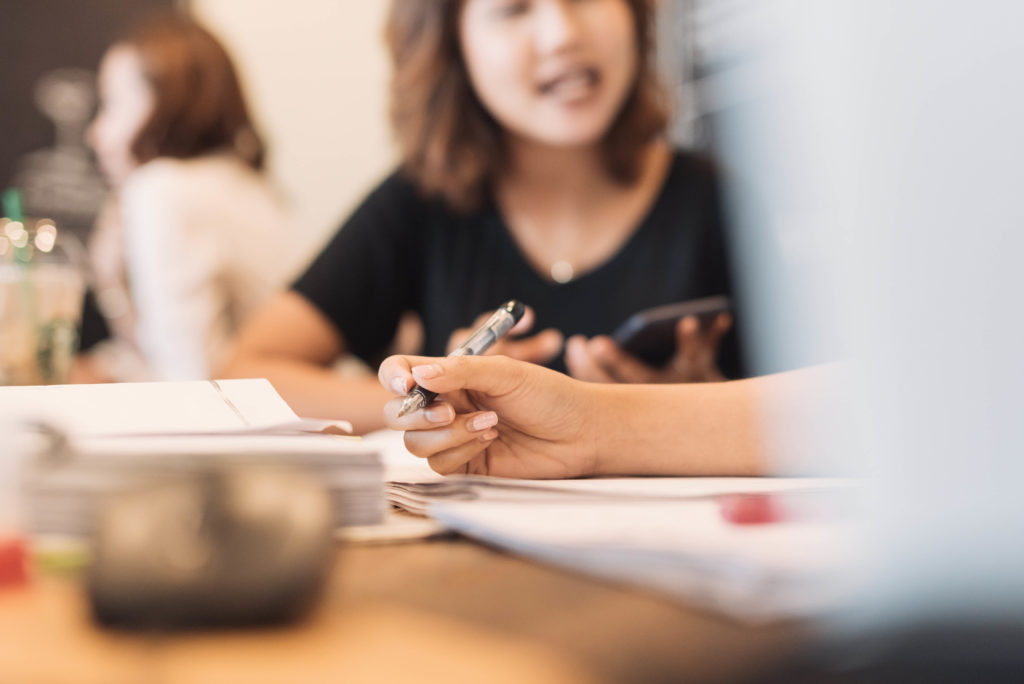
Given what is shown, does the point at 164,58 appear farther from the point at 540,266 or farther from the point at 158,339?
the point at 540,266

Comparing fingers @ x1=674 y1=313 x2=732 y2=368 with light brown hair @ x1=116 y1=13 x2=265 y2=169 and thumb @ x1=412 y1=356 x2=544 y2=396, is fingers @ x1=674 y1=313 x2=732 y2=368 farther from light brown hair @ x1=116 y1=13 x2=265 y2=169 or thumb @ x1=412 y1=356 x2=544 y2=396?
light brown hair @ x1=116 y1=13 x2=265 y2=169

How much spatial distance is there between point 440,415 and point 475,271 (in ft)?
2.61

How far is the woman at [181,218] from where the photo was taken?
183 centimetres

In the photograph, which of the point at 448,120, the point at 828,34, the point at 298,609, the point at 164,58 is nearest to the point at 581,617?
the point at 298,609

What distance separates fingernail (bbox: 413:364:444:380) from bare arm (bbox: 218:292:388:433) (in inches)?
19.1

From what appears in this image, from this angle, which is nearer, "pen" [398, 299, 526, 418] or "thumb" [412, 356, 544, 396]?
"thumb" [412, 356, 544, 396]

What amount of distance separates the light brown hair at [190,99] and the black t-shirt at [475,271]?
2.97 ft

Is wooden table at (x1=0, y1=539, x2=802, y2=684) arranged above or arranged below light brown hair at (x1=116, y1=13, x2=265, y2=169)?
below

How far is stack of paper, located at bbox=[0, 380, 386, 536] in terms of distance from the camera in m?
0.40

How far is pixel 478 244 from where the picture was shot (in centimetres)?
135

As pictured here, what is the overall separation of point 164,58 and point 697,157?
4.36 feet

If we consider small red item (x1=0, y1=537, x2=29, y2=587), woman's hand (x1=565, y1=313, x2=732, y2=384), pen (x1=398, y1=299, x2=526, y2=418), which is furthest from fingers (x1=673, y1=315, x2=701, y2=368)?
small red item (x1=0, y1=537, x2=29, y2=587)

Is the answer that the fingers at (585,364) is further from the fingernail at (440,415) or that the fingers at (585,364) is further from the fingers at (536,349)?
the fingernail at (440,415)

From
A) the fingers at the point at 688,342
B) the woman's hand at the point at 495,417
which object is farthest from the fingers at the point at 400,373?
the fingers at the point at 688,342
